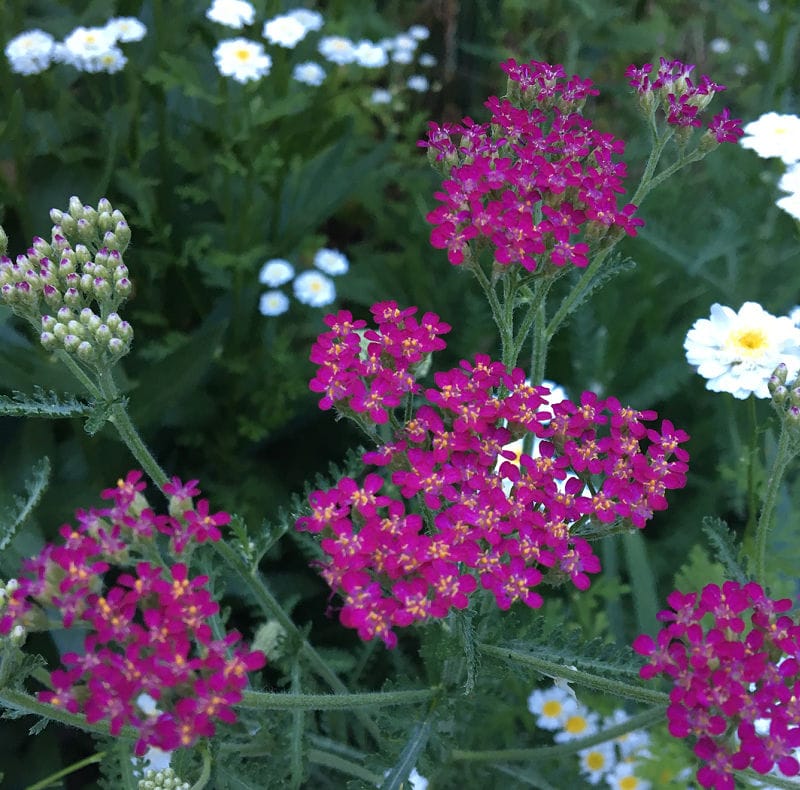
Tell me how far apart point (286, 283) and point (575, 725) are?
1.49 meters

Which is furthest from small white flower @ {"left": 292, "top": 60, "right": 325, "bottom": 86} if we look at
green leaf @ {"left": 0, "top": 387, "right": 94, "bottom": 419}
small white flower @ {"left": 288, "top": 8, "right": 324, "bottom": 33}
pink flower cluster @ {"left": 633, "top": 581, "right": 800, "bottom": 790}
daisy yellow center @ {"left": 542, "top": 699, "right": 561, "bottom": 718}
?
pink flower cluster @ {"left": 633, "top": 581, "right": 800, "bottom": 790}

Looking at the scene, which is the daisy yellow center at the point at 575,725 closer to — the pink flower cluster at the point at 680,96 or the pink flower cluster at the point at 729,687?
the pink flower cluster at the point at 729,687

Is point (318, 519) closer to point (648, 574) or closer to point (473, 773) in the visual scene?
point (473, 773)

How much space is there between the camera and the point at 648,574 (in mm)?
2023

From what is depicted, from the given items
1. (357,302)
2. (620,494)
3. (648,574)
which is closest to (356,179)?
(357,302)

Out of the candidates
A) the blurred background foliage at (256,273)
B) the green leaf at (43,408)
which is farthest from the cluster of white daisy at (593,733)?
the green leaf at (43,408)

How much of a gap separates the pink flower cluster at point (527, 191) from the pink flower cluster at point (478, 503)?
7.5 inches

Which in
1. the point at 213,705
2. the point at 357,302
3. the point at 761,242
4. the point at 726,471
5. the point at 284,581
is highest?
the point at 213,705

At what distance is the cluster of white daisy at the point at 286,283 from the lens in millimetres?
2506

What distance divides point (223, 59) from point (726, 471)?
164cm

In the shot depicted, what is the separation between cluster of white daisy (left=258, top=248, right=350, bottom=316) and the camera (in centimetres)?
251

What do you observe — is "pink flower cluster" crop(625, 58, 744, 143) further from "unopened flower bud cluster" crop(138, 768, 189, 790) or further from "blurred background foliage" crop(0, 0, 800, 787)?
"unopened flower bud cluster" crop(138, 768, 189, 790)

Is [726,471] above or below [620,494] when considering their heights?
below

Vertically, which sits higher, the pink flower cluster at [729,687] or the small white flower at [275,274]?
the pink flower cluster at [729,687]
